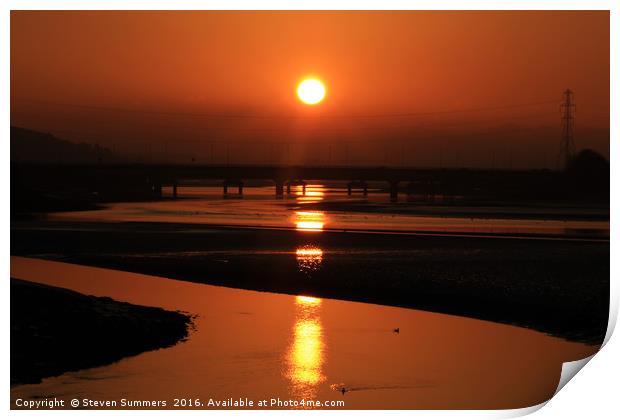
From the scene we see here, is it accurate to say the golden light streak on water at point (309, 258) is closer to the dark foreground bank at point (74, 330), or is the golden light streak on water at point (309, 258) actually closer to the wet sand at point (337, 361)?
the wet sand at point (337, 361)

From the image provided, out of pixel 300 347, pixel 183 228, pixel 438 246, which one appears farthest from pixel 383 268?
pixel 183 228

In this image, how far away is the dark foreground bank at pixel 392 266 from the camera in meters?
17.8

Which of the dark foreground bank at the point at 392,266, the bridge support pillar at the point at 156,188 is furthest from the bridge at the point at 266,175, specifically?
the dark foreground bank at the point at 392,266

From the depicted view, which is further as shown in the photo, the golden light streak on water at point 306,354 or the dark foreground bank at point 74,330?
the dark foreground bank at point 74,330

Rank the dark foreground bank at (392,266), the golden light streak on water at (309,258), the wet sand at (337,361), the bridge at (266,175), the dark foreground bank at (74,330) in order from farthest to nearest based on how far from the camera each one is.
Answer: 1. the bridge at (266,175)
2. the golden light streak on water at (309,258)
3. the dark foreground bank at (392,266)
4. the dark foreground bank at (74,330)
5. the wet sand at (337,361)

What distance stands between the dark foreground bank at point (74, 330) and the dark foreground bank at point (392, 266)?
185 inches

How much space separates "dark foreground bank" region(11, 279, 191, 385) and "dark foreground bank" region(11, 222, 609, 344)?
4.69 metres

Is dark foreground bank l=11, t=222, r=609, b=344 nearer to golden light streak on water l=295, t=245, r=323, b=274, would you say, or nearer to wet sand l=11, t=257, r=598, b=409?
golden light streak on water l=295, t=245, r=323, b=274

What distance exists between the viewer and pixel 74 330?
14.0 meters

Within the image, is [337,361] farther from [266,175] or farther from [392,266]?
[266,175]

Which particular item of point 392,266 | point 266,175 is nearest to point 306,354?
point 392,266

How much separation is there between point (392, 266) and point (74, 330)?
1125 cm

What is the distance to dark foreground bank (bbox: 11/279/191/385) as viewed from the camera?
12.9 m

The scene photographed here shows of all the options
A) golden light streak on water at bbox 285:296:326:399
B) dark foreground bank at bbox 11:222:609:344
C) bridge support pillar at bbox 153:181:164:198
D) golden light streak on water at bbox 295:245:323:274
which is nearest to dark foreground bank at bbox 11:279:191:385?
golden light streak on water at bbox 285:296:326:399
